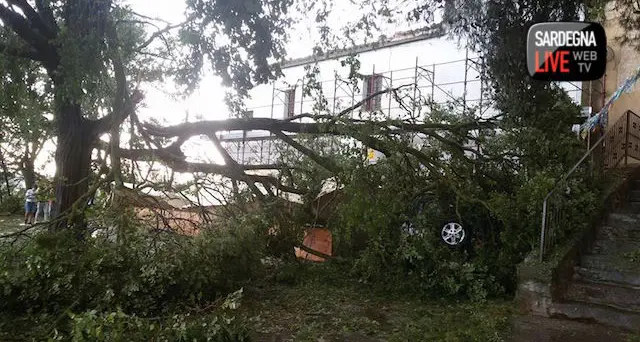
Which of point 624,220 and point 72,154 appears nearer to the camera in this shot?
point 624,220

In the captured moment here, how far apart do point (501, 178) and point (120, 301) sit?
22.5 ft

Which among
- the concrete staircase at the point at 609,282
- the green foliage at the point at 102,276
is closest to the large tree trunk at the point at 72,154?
the green foliage at the point at 102,276

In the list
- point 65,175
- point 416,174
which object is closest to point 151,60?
point 65,175

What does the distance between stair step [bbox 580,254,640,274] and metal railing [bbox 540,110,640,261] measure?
1.77 feet

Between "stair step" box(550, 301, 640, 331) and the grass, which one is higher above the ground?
"stair step" box(550, 301, 640, 331)

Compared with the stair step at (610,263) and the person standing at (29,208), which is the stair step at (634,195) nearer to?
the stair step at (610,263)

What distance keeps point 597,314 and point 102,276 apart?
22.5 feet

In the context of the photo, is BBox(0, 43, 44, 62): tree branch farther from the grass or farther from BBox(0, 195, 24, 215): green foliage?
BBox(0, 195, 24, 215): green foliage

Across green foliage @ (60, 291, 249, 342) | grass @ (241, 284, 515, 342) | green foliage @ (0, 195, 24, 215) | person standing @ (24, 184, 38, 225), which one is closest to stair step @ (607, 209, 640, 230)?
grass @ (241, 284, 515, 342)

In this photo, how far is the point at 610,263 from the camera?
7215mm

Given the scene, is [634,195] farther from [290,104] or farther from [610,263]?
[290,104]

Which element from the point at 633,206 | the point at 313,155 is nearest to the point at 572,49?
the point at 313,155

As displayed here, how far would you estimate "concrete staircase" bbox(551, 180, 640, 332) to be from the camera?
633 cm

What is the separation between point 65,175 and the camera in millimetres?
8734
